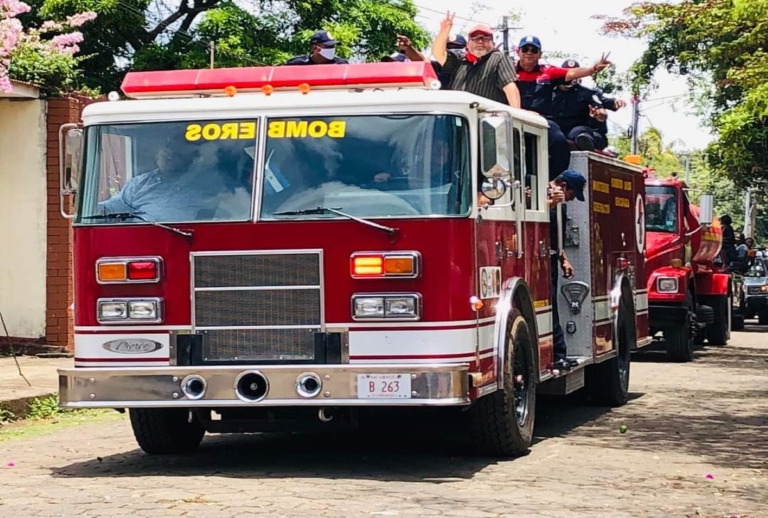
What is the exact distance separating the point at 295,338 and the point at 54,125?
31.5ft

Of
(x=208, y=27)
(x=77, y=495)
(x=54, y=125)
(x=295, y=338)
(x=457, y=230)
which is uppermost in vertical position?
(x=208, y=27)

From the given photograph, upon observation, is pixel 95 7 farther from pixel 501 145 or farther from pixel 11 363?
pixel 501 145

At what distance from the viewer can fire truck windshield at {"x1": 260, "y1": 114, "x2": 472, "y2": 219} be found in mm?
9062

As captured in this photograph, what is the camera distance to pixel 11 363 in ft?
54.9

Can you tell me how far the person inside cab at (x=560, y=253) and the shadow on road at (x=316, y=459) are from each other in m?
0.65

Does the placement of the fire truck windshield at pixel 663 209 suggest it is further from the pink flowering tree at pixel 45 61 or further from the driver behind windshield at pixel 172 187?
the driver behind windshield at pixel 172 187

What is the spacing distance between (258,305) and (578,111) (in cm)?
498

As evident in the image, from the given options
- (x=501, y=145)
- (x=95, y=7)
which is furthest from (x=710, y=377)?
(x=95, y=7)

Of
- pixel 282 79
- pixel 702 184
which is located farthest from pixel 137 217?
pixel 702 184

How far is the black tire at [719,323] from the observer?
23688 mm

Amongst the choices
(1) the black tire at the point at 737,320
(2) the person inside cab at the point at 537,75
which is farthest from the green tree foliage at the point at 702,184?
(2) the person inside cab at the point at 537,75

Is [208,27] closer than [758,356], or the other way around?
[758,356]

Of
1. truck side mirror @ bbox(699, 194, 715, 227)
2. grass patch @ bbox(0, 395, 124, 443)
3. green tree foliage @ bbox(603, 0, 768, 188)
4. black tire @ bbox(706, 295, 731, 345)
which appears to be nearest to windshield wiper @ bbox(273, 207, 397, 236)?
grass patch @ bbox(0, 395, 124, 443)

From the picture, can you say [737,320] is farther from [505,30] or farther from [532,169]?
[532,169]
